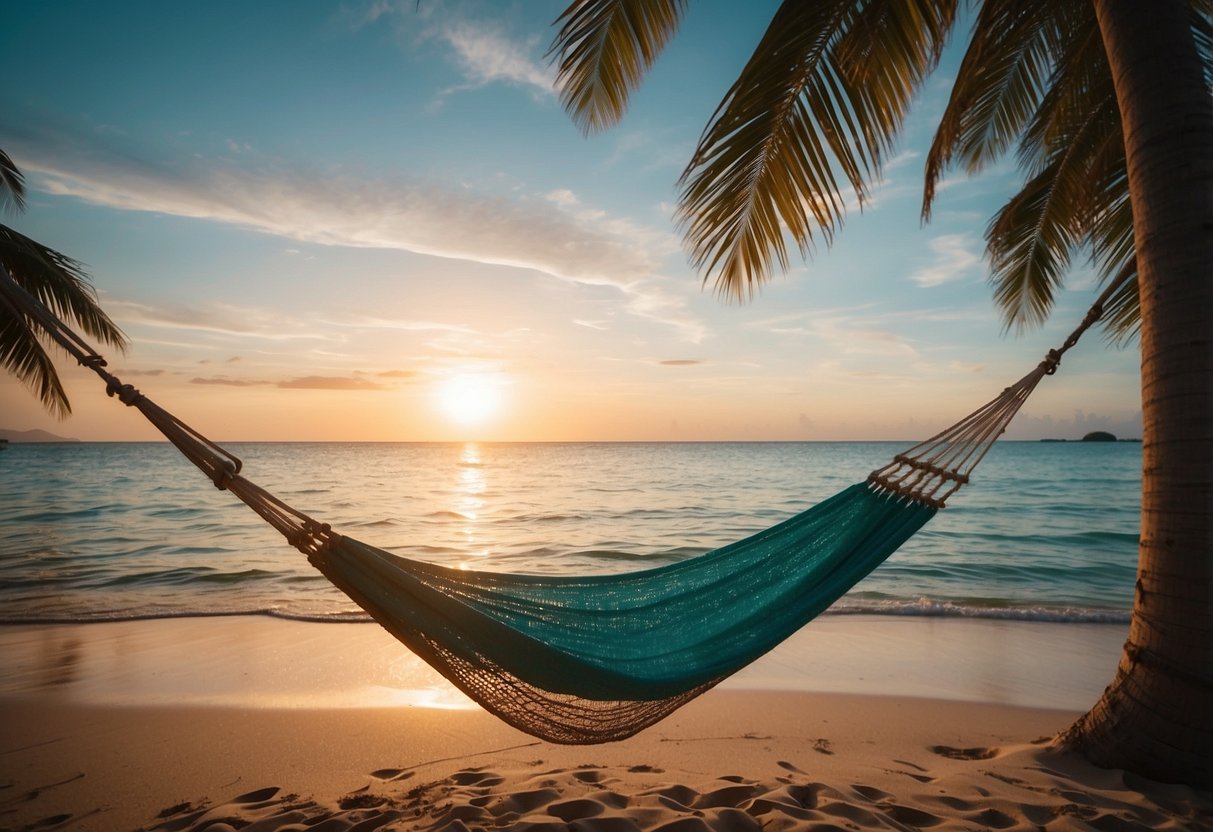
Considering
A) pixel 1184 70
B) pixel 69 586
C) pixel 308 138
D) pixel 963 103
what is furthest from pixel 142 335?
pixel 1184 70

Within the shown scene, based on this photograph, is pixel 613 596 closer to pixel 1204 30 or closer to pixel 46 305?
pixel 1204 30

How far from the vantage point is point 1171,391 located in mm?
1370

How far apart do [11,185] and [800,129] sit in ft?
19.2

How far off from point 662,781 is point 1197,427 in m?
1.45

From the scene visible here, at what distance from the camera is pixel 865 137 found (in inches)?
82.4

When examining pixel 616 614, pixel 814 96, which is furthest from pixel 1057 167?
pixel 616 614

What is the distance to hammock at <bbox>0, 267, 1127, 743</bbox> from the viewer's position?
4.65 ft

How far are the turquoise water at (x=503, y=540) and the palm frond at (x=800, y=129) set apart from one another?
308 centimetres

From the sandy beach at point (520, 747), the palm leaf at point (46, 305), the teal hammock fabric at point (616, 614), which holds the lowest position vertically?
the sandy beach at point (520, 747)

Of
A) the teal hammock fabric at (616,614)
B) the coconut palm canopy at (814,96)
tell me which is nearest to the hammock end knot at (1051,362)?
the coconut palm canopy at (814,96)

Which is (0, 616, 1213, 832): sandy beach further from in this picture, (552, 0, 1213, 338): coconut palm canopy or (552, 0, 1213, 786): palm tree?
(552, 0, 1213, 338): coconut palm canopy

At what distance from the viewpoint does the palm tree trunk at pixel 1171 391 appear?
1335mm

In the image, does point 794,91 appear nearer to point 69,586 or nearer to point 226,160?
point 226,160

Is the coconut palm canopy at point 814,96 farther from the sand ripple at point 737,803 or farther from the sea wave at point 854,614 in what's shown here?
the sea wave at point 854,614
